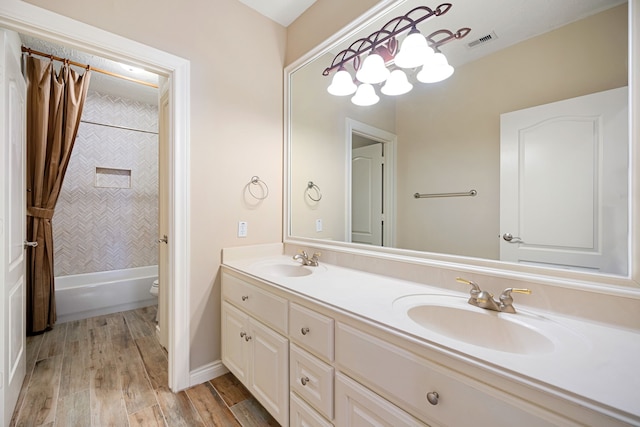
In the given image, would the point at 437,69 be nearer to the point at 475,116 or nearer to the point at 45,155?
the point at 475,116

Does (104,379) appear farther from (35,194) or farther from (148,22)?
(148,22)

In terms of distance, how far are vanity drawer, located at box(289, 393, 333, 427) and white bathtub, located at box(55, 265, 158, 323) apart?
279 centimetres

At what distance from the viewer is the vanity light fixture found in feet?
4.40

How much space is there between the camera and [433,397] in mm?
729

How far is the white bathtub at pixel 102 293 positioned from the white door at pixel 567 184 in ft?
11.9

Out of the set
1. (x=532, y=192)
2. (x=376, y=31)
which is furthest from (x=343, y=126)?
(x=532, y=192)

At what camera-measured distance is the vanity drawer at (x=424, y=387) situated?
61 centimetres

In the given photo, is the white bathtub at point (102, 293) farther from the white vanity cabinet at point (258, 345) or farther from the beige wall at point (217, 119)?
the white vanity cabinet at point (258, 345)

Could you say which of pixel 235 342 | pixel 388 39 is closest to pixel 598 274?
pixel 388 39

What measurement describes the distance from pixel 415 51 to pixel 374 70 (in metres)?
0.27

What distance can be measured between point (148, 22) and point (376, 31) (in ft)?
4.44

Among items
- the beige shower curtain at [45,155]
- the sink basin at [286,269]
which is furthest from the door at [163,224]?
the beige shower curtain at [45,155]

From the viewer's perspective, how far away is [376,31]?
1626mm

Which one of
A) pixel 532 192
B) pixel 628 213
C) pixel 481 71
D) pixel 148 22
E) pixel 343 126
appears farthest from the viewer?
pixel 343 126
